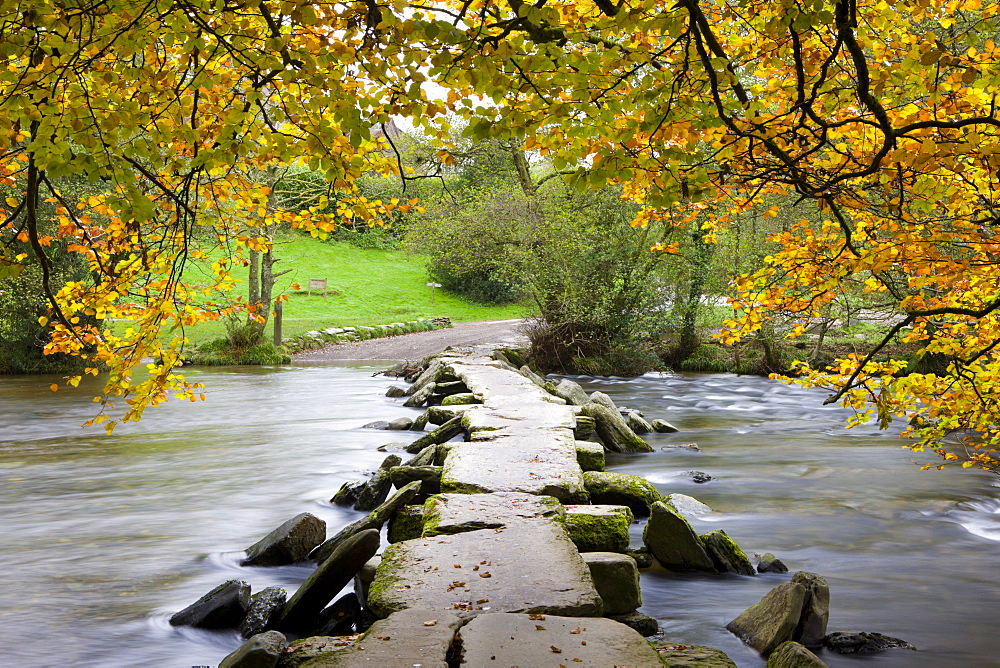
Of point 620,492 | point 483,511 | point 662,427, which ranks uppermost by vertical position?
point 483,511

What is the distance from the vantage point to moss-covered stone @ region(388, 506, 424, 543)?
6.34m

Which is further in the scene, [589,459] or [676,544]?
[589,459]

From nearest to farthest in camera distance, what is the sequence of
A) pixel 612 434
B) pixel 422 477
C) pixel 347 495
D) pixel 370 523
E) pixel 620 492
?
1. pixel 370 523
2. pixel 620 492
3. pixel 422 477
4. pixel 347 495
5. pixel 612 434

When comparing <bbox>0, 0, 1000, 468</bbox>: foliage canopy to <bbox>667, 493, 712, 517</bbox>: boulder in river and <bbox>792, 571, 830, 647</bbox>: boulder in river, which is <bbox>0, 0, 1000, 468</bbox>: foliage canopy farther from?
<bbox>667, 493, 712, 517</bbox>: boulder in river

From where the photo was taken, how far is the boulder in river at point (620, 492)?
7.68 m

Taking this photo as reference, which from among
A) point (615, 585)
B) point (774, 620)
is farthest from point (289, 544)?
point (774, 620)

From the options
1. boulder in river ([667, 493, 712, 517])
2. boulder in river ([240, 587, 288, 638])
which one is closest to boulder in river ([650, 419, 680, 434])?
boulder in river ([667, 493, 712, 517])

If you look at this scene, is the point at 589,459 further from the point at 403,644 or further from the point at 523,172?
the point at 523,172

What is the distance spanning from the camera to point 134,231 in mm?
5480

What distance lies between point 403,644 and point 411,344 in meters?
23.7

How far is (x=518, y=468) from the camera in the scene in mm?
7520

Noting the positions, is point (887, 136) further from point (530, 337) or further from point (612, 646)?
point (530, 337)

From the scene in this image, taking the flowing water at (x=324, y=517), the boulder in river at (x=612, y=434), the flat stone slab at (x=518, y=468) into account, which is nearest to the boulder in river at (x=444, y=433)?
the flowing water at (x=324, y=517)

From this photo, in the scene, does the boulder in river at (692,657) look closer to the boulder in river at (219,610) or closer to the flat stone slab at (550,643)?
the flat stone slab at (550,643)
